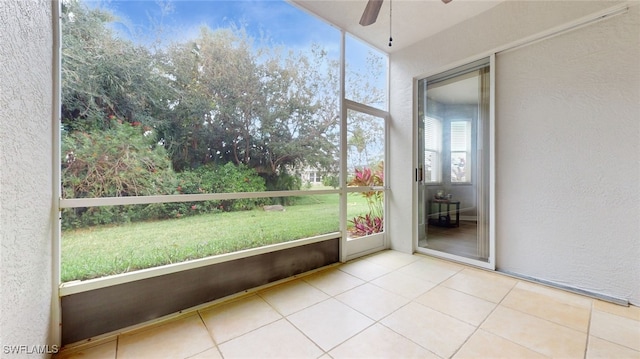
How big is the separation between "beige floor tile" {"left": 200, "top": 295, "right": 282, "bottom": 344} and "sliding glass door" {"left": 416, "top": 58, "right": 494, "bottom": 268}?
93.9 inches

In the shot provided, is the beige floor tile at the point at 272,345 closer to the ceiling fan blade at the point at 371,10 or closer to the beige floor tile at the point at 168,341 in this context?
the beige floor tile at the point at 168,341

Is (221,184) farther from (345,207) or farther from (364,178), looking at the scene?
(364,178)

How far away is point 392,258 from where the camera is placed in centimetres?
324

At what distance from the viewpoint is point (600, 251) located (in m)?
2.09

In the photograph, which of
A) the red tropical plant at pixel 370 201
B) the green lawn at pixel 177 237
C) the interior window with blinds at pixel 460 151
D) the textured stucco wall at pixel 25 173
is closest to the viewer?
the textured stucco wall at pixel 25 173

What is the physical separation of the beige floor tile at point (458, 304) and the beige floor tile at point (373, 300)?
0.22 meters

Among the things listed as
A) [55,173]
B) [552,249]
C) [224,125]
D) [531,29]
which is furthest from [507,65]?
[55,173]

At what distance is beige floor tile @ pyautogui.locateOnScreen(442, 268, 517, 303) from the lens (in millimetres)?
2221

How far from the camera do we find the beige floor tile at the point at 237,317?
1695mm

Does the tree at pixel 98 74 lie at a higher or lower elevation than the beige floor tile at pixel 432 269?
higher

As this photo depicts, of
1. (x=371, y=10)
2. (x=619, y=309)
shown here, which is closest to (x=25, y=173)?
(x=371, y=10)

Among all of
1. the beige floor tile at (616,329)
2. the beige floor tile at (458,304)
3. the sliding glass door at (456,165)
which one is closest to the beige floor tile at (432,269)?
the sliding glass door at (456,165)

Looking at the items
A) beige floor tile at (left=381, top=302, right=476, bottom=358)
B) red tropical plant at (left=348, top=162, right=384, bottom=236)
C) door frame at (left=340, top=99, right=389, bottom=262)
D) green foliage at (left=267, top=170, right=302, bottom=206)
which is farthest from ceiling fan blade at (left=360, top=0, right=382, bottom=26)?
beige floor tile at (left=381, top=302, right=476, bottom=358)

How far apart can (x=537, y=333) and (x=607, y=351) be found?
0.33m
